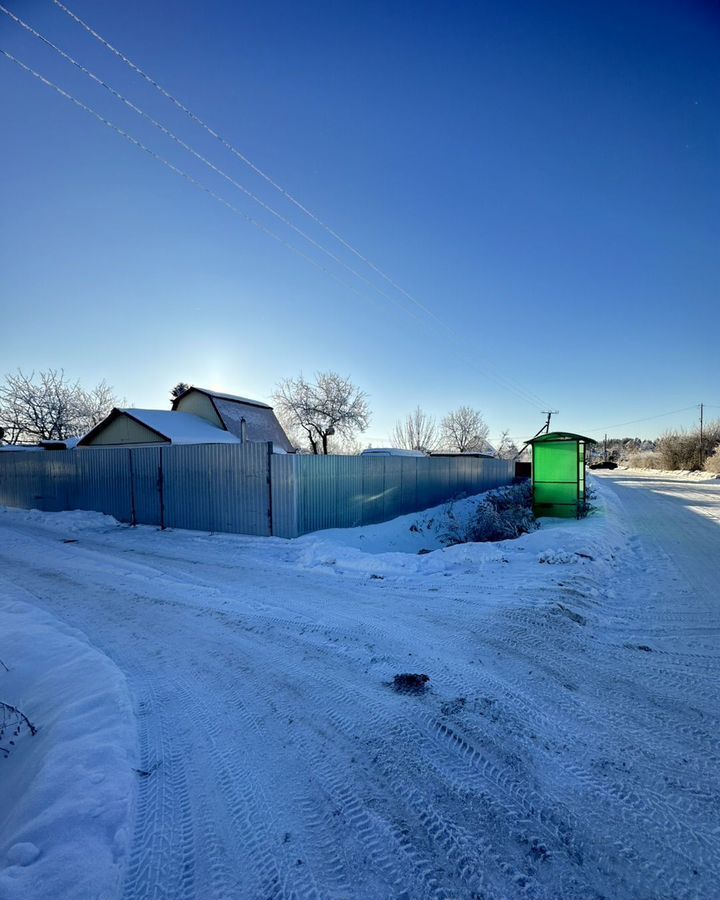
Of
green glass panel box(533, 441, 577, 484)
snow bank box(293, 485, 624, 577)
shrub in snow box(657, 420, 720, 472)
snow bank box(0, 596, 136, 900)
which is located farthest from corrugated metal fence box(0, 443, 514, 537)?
shrub in snow box(657, 420, 720, 472)

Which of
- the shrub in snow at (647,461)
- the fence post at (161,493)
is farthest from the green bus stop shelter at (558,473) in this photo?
the shrub in snow at (647,461)

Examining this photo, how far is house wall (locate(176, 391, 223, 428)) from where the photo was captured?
24.8 metres

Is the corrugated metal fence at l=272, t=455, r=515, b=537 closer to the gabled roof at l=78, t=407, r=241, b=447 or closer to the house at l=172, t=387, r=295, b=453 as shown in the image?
the gabled roof at l=78, t=407, r=241, b=447

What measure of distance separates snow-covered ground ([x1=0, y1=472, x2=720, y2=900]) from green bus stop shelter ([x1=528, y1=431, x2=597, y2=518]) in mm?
6722

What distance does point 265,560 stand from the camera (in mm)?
7805

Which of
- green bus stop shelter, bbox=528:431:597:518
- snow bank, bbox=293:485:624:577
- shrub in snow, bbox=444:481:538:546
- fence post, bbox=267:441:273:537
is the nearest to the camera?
snow bank, bbox=293:485:624:577

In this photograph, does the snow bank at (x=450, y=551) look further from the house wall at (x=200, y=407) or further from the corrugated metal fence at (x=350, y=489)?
the house wall at (x=200, y=407)

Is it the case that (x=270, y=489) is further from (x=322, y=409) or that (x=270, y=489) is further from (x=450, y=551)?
(x=322, y=409)

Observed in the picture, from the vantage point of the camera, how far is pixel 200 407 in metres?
25.5

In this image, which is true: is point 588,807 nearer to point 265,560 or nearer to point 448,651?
point 448,651

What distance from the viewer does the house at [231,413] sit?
2458 cm

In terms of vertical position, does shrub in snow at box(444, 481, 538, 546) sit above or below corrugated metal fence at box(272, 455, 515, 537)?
below

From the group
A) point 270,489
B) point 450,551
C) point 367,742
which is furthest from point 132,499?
point 367,742

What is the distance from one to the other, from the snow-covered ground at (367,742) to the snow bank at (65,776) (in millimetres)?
12
